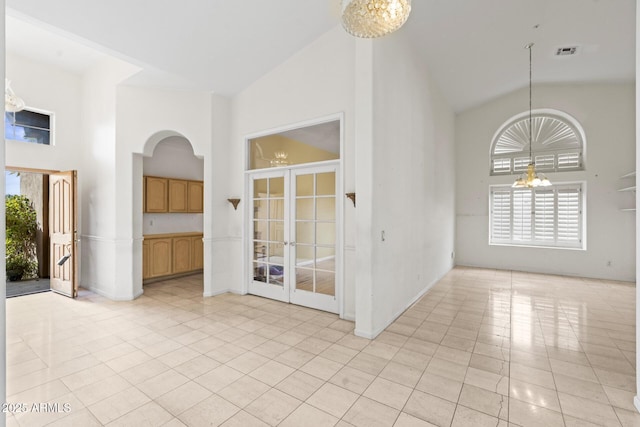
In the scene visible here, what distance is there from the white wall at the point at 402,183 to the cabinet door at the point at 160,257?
13.7ft

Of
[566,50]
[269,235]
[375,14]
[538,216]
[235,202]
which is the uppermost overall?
[566,50]

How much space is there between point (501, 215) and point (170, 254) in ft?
24.7

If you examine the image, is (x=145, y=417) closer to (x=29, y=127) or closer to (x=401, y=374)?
(x=401, y=374)

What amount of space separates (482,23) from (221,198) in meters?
4.57

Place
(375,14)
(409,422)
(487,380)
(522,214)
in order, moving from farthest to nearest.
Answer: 1. (522,214)
2. (487,380)
3. (409,422)
4. (375,14)

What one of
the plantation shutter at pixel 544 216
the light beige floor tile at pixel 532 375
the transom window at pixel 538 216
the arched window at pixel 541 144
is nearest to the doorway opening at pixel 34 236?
the light beige floor tile at pixel 532 375

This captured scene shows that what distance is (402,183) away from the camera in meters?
3.96

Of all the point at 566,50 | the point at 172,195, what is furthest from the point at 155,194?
the point at 566,50

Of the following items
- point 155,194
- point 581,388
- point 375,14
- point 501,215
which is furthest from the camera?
point 501,215

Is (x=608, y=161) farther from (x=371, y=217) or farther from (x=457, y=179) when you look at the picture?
(x=371, y=217)

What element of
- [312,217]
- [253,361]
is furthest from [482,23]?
[253,361]

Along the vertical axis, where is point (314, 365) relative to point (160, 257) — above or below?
below

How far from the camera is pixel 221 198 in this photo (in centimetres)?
477

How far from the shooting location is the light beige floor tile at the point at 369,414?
6.21ft
